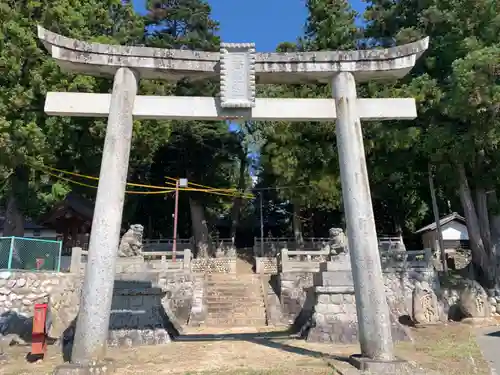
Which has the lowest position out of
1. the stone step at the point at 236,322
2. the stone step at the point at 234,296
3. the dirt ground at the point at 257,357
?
the dirt ground at the point at 257,357

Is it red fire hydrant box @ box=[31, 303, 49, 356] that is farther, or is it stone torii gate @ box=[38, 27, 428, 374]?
red fire hydrant box @ box=[31, 303, 49, 356]

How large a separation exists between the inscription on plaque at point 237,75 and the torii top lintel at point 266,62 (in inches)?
1.4

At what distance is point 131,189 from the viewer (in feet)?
78.8

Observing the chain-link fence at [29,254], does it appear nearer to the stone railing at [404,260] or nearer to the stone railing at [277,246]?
the stone railing at [404,260]

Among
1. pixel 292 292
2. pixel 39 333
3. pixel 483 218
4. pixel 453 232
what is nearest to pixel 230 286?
pixel 292 292

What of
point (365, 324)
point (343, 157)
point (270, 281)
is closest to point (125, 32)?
point (270, 281)

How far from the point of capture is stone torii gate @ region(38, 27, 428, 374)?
6078 mm

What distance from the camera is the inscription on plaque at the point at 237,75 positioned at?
698 cm

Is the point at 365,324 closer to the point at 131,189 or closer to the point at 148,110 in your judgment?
the point at 148,110

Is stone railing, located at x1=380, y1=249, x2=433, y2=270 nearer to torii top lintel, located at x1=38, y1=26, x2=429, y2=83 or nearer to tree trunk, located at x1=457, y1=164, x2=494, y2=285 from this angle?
tree trunk, located at x1=457, y1=164, x2=494, y2=285

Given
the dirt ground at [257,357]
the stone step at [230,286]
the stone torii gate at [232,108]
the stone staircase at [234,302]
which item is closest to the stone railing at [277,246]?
the stone staircase at [234,302]

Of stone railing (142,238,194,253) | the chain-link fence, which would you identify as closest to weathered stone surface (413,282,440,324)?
the chain-link fence

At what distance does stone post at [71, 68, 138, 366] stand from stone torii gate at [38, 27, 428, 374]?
14 millimetres

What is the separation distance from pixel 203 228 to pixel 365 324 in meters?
19.3
